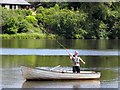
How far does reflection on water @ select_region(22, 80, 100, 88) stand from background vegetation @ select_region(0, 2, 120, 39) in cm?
4359

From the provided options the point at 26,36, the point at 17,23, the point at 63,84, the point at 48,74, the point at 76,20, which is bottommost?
the point at 26,36

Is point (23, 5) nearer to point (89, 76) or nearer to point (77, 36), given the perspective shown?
Answer: point (77, 36)

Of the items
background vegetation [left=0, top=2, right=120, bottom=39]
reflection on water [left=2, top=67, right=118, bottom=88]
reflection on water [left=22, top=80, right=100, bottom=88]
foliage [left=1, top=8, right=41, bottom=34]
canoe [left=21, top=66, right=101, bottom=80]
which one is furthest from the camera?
background vegetation [left=0, top=2, right=120, bottom=39]

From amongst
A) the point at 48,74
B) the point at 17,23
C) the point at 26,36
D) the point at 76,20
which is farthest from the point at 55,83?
the point at 76,20

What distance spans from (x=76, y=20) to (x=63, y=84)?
4845 cm

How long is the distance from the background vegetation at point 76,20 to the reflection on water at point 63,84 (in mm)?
43593

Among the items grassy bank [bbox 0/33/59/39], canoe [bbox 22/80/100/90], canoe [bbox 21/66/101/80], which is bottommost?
grassy bank [bbox 0/33/59/39]

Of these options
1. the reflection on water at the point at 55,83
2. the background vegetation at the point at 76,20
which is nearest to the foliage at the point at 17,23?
the background vegetation at the point at 76,20

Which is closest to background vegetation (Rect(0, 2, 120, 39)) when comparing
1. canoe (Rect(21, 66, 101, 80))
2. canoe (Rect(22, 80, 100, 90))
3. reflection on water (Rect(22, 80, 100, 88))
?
canoe (Rect(21, 66, 101, 80))

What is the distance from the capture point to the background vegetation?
69.7 meters

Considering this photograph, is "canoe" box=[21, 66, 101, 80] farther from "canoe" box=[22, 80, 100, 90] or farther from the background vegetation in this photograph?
the background vegetation

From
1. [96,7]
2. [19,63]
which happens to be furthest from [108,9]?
[19,63]

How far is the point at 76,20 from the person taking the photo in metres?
71.7

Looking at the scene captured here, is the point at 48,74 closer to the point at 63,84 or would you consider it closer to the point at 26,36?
the point at 63,84
